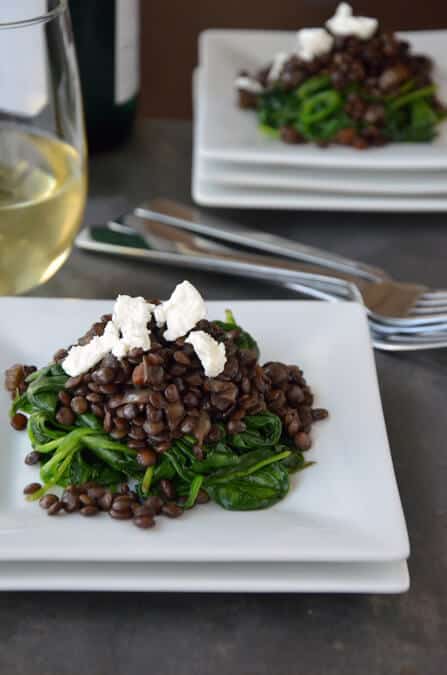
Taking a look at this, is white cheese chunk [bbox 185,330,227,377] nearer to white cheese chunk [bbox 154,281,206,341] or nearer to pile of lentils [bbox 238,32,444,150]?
white cheese chunk [bbox 154,281,206,341]

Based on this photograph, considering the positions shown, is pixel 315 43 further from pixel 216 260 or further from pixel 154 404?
pixel 154 404

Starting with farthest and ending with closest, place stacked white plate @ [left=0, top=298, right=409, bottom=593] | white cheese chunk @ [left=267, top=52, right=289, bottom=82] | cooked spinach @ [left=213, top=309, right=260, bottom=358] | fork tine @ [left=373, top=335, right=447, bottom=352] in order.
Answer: white cheese chunk @ [left=267, top=52, right=289, bottom=82]
fork tine @ [left=373, top=335, right=447, bottom=352]
cooked spinach @ [left=213, top=309, right=260, bottom=358]
stacked white plate @ [left=0, top=298, right=409, bottom=593]

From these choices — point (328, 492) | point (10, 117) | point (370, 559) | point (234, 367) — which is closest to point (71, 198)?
point (10, 117)

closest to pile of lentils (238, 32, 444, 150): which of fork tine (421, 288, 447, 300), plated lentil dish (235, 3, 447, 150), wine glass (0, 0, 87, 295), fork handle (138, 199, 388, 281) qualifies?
plated lentil dish (235, 3, 447, 150)

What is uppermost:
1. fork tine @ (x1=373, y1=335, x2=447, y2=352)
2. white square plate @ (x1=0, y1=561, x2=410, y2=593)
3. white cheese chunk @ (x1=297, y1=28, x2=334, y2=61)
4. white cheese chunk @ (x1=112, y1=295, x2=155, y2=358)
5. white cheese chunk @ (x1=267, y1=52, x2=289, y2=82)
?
white cheese chunk @ (x1=112, y1=295, x2=155, y2=358)

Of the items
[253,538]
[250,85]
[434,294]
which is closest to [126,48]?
[250,85]

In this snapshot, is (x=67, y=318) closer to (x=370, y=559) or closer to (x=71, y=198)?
(x=71, y=198)

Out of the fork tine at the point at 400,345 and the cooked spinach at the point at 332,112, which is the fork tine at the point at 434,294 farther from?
the cooked spinach at the point at 332,112
